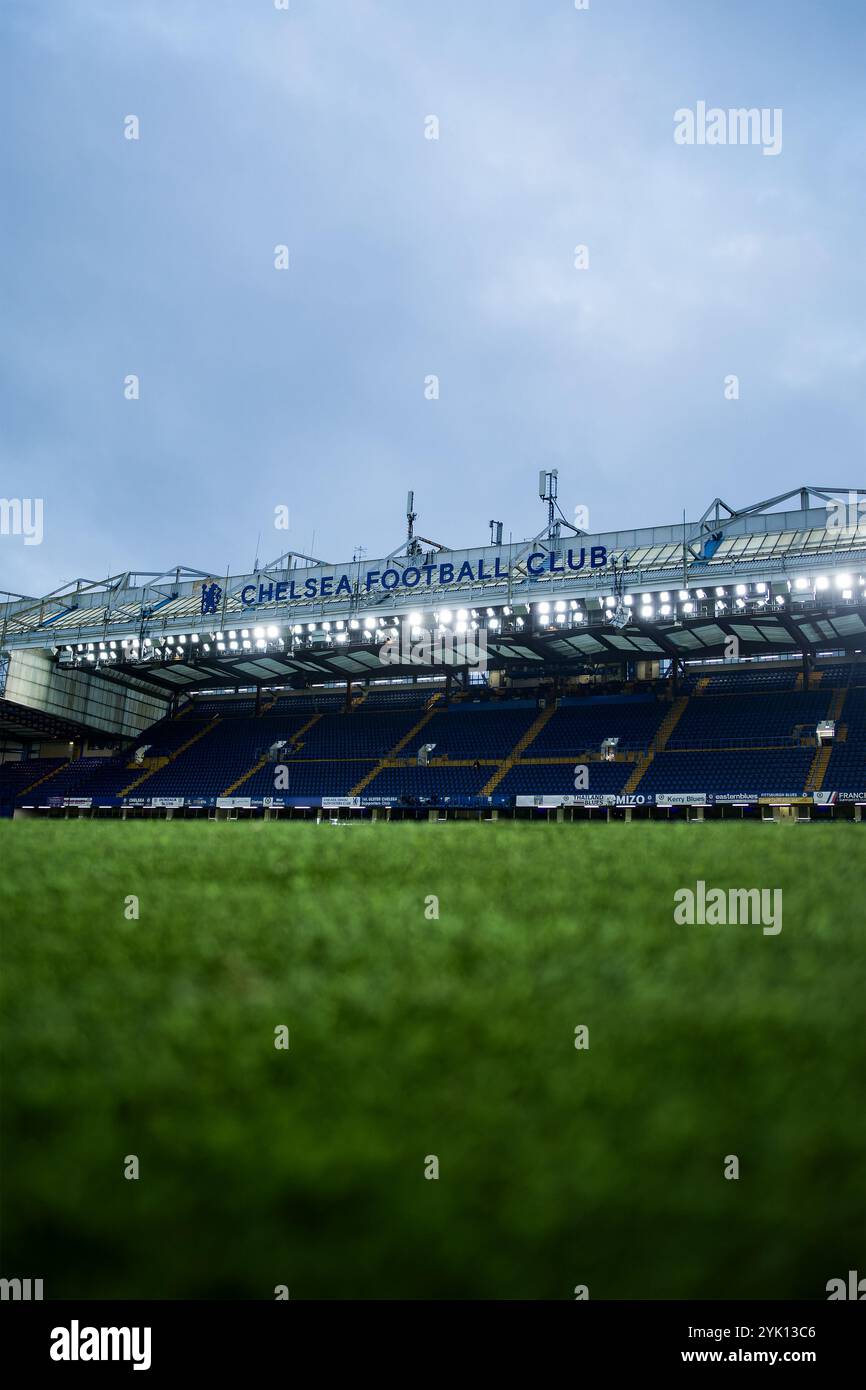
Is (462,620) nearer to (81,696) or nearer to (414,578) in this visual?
(414,578)

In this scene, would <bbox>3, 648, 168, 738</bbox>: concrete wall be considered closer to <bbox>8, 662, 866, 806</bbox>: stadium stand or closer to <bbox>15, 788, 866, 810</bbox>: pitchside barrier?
<bbox>8, 662, 866, 806</bbox>: stadium stand

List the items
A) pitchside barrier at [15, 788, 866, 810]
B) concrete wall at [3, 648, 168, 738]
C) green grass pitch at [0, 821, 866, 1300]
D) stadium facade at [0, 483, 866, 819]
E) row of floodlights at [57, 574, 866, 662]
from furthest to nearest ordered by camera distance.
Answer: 1. concrete wall at [3, 648, 168, 738]
2. stadium facade at [0, 483, 866, 819]
3. row of floodlights at [57, 574, 866, 662]
4. pitchside barrier at [15, 788, 866, 810]
5. green grass pitch at [0, 821, 866, 1300]

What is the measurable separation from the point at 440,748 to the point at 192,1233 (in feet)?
124

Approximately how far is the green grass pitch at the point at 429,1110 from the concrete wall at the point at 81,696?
1692 inches

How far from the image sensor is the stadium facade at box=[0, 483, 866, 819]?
104 feet

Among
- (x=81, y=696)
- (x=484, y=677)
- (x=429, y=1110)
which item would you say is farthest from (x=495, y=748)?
(x=429, y=1110)

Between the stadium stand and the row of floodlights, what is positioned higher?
the row of floodlights

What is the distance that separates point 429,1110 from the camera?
1.54m

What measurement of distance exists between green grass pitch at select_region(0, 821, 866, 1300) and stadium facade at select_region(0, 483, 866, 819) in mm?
29558

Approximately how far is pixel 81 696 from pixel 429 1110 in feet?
156

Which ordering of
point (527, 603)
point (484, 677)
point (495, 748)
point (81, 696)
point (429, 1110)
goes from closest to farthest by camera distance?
point (429, 1110) → point (527, 603) → point (495, 748) → point (484, 677) → point (81, 696)

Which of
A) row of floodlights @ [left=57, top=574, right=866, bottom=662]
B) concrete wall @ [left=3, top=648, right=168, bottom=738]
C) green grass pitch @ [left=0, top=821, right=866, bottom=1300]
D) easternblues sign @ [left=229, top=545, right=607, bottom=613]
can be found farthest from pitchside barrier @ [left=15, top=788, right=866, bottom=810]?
green grass pitch @ [left=0, top=821, right=866, bottom=1300]
